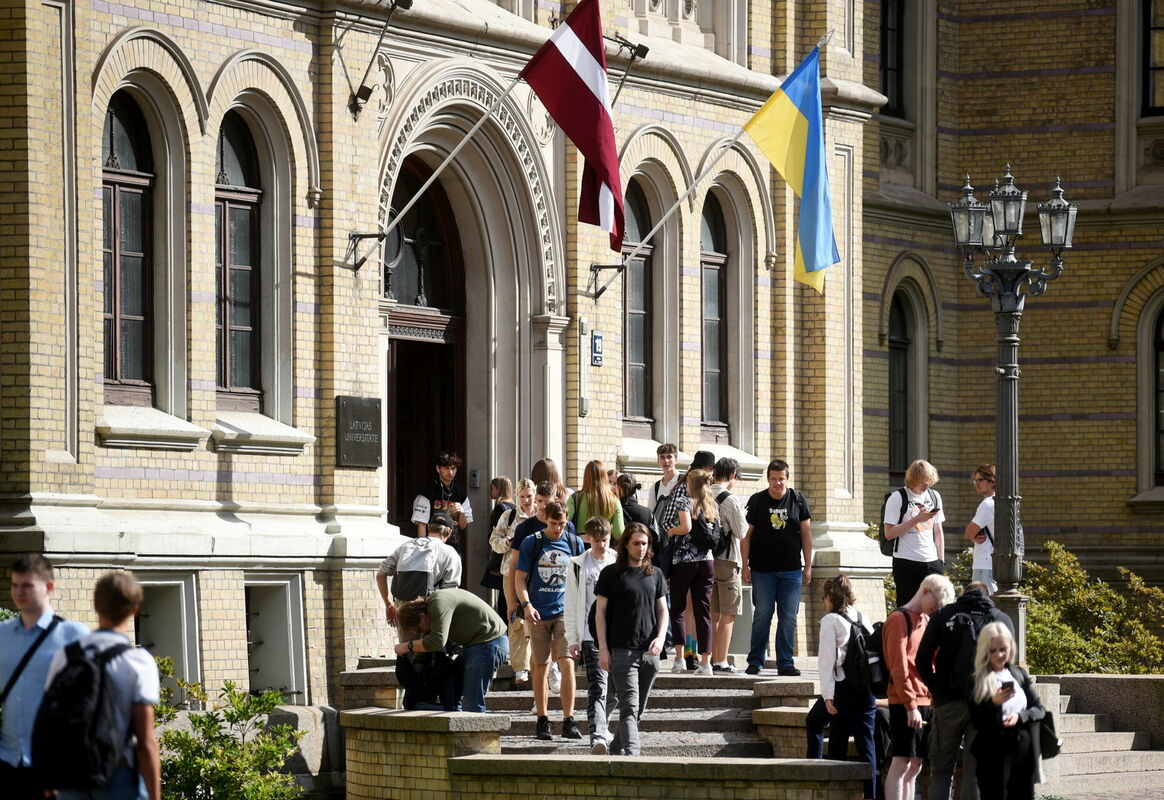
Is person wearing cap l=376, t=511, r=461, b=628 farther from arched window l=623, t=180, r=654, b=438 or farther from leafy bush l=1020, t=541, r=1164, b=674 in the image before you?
leafy bush l=1020, t=541, r=1164, b=674

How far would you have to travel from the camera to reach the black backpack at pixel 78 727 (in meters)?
10.0

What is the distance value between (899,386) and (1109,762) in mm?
11074

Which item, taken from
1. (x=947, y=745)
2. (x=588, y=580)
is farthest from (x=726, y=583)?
(x=947, y=745)

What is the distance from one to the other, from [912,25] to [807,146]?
927 cm

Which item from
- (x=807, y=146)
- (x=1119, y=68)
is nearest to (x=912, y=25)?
(x=1119, y=68)

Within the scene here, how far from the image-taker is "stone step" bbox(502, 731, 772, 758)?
17.0 metres

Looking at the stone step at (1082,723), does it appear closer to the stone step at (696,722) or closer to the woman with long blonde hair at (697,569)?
the woman with long blonde hair at (697,569)

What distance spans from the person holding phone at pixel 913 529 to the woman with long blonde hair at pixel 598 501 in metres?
2.16

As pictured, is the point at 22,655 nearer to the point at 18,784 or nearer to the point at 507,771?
the point at 18,784

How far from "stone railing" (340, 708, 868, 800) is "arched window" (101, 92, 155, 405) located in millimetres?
3397

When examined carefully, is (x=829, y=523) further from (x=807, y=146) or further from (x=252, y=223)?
(x=252, y=223)

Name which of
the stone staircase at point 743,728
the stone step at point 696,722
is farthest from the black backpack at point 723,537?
the stone step at point 696,722

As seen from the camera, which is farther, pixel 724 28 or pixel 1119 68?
pixel 1119 68

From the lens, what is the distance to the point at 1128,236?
101ft
